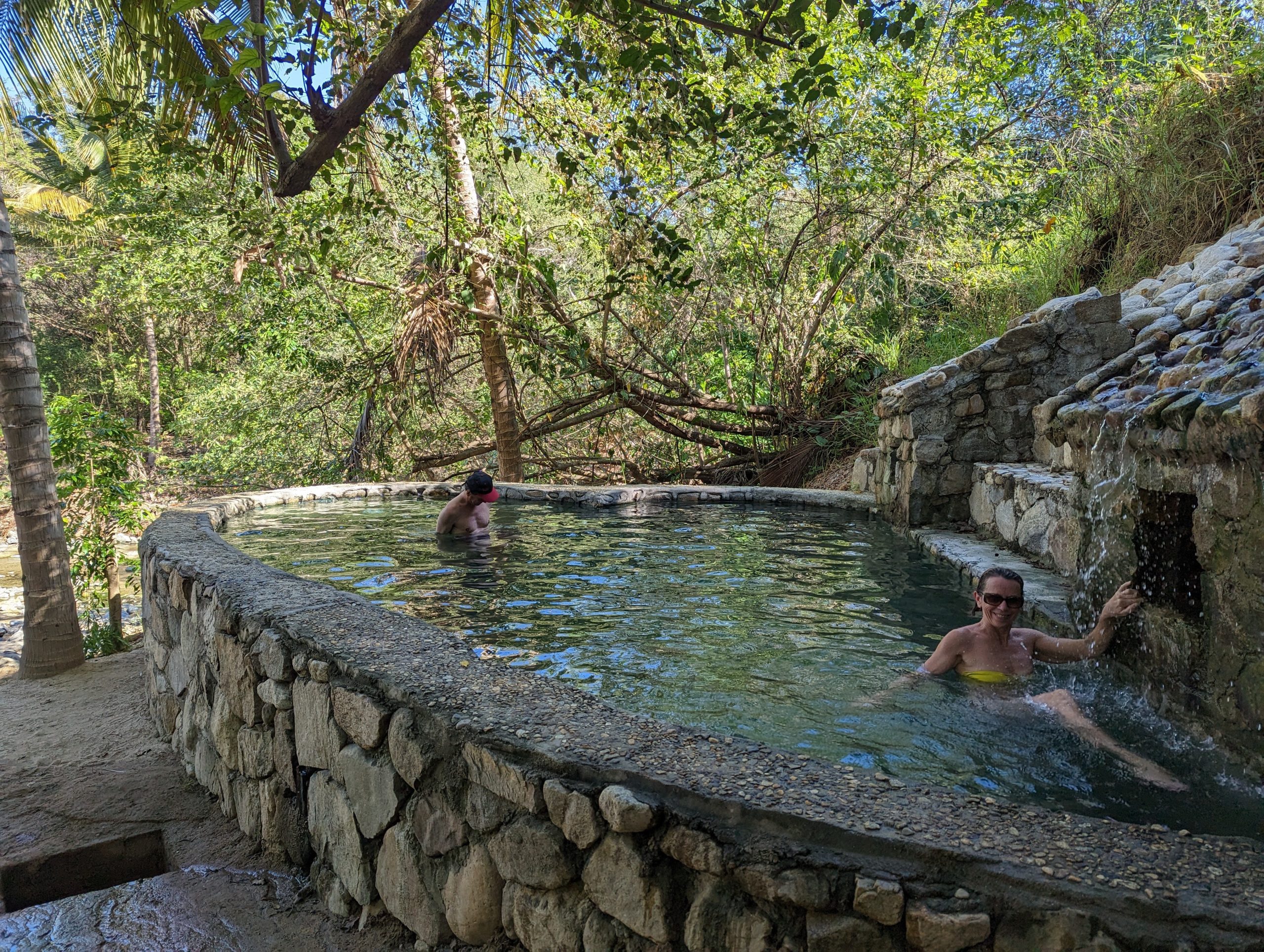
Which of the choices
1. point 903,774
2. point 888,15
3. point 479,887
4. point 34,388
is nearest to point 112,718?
point 34,388

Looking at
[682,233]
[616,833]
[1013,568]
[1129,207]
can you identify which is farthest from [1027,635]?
[682,233]

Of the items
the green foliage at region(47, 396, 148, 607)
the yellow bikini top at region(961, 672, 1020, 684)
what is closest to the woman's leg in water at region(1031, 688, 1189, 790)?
the yellow bikini top at region(961, 672, 1020, 684)

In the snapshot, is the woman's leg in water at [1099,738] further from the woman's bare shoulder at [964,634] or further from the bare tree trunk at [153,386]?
the bare tree trunk at [153,386]

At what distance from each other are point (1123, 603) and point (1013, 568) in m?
1.89

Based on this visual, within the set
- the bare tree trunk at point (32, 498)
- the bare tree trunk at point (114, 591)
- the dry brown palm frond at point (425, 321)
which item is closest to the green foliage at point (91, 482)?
the bare tree trunk at point (114, 591)

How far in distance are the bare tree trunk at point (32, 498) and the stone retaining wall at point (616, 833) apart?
3349 mm

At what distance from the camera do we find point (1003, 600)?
4.00m

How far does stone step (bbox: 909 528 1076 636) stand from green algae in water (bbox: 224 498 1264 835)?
0.16 meters

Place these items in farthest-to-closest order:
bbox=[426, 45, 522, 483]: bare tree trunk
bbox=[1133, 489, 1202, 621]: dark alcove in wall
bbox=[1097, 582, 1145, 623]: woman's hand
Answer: bbox=[426, 45, 522, 483]: bare tree trunk < bbox=[1097, 582, 1145, 623]: woman's hand < bbox=[1133, 489, 1202, 621]: dark alcove in wall

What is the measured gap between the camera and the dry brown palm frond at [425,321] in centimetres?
1145

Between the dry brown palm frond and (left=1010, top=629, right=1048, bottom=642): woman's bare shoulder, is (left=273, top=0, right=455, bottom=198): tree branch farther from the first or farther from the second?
the dry brown palm frond

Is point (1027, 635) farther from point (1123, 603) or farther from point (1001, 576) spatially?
point (1123, 603)

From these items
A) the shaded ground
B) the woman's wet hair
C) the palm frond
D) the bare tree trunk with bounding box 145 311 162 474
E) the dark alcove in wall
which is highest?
the palm frond

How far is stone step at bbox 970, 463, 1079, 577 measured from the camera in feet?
17.6
